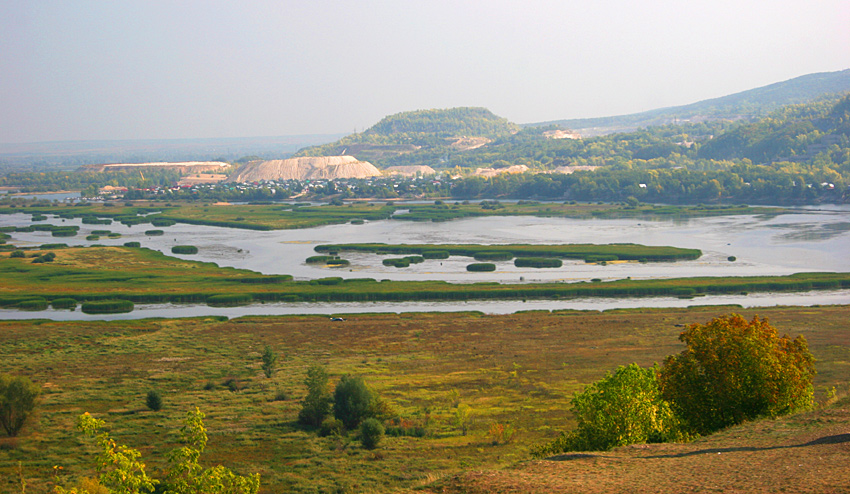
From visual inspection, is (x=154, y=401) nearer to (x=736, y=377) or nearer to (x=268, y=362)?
(x=268, y=362)

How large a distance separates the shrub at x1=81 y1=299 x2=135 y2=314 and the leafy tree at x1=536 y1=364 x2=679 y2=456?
38.9 m

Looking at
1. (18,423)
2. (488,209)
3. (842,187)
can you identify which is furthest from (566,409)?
(842,187)

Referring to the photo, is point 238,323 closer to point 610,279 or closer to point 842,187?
point 610,279

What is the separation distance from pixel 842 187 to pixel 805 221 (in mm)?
36394

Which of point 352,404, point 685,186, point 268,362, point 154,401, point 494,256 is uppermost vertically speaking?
point 685,186

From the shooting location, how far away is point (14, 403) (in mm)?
25047

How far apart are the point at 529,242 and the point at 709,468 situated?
214ft

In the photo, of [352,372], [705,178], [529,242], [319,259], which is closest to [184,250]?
[319,259]

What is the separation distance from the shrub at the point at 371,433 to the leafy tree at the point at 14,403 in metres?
11.8

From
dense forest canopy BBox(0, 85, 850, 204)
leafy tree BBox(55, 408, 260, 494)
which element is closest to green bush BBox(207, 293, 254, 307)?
leafy tree BBox(55, 408, 260, 494)

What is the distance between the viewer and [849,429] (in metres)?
15.9

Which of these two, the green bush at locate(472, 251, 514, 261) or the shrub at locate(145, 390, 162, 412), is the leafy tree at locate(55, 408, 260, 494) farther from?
the green bush at locate(472, 251, 514, 261)

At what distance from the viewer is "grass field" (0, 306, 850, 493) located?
71.9 ft

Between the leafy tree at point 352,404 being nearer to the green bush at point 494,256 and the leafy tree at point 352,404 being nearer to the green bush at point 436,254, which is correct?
the green bush at point 494,256
